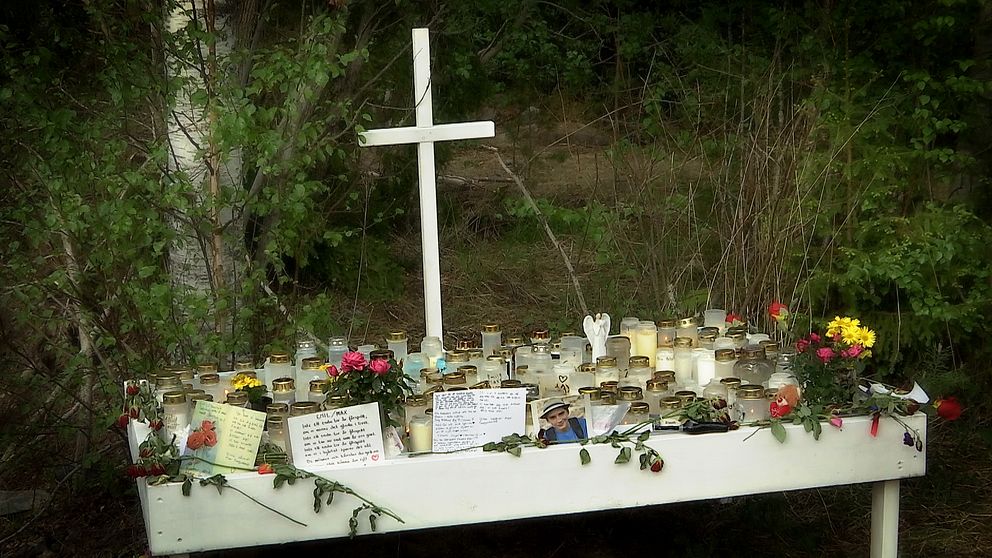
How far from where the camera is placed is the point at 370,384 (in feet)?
9.36

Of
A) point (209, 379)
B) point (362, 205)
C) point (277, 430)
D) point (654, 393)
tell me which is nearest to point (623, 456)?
point (654, 393)

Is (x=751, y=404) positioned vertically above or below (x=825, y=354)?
below

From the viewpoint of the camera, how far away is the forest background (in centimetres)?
419

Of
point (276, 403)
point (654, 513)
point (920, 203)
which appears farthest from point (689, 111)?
point (276, 403)

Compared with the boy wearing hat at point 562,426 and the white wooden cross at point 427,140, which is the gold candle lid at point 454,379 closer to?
the boy wearing hat at point 562,426

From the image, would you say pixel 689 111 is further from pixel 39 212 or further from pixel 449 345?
pixel 39 212

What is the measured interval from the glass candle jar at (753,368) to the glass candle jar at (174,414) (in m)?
1.54

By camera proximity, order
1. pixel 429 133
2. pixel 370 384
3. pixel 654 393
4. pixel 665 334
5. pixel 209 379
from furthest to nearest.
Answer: pixel 429 133 → pixel 665 334 → pixel 209 379 → pixel 654 393 → pixel 370 384

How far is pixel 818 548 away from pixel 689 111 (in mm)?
2672

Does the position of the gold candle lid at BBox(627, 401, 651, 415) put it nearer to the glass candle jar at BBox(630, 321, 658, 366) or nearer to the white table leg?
the glass candle jar at BBox(630, 321, 658, 366)

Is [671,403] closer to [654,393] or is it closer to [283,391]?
[654,393]

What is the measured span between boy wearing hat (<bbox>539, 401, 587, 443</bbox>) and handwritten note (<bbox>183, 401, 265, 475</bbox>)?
2.34 feet

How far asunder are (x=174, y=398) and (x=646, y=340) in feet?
4.73

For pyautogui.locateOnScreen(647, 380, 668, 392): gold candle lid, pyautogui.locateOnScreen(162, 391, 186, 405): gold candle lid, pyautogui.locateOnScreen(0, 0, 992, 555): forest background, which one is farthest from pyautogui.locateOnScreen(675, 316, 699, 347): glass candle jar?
pyautogui.locateOnScreen(162, 391, 186, 405): gold candle lid
